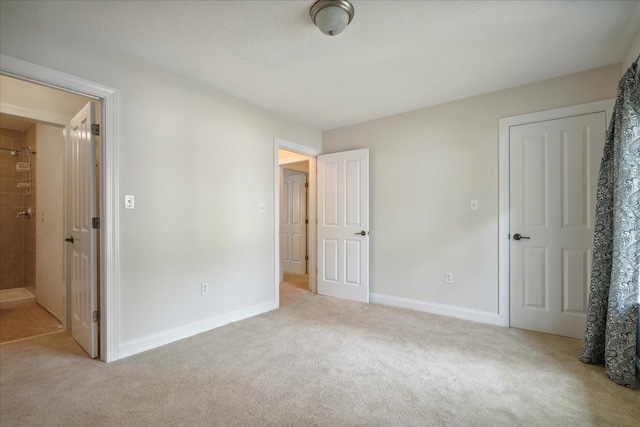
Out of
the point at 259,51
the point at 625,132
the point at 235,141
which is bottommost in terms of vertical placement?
the point at 625,132

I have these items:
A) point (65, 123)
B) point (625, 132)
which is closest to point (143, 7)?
point (65, 123)

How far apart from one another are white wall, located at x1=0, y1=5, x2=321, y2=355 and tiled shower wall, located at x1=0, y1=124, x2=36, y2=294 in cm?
302

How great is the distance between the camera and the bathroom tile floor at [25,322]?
2.90m

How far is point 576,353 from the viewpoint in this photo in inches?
96.7

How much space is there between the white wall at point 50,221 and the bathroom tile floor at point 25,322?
0.28ft

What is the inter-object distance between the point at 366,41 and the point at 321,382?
8.16 ft

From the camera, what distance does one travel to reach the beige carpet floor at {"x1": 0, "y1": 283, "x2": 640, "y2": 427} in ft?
5.52

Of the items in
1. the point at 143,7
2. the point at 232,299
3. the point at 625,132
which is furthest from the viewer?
the point at 232,299

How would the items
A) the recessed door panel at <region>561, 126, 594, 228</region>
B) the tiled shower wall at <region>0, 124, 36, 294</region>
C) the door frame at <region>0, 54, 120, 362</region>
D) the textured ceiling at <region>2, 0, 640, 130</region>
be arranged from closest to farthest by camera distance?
1. the textured ceiling at <region>2, 0, 640, 130</region>
2. the door frame at <region>0, 54, 120, 362</region>
3. the recessed door panel at <region>561, 126, 594, 228</region>
4. the tiled shower wall at <region>0, 124, 36, 294</region>

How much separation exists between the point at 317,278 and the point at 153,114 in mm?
3015

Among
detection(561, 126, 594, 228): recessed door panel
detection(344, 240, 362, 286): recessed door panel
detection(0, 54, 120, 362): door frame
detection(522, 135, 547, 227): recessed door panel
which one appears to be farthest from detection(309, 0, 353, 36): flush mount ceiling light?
detection(344, 240, 362, 286): recessed door panel

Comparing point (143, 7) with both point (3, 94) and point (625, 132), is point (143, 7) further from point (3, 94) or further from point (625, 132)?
point (625, 132)

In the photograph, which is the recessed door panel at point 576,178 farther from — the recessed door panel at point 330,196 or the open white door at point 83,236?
the open white door at point 83,236

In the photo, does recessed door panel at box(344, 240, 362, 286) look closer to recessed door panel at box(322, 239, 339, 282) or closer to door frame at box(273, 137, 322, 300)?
recessed door panel at box(322, 239, 339, 282)
